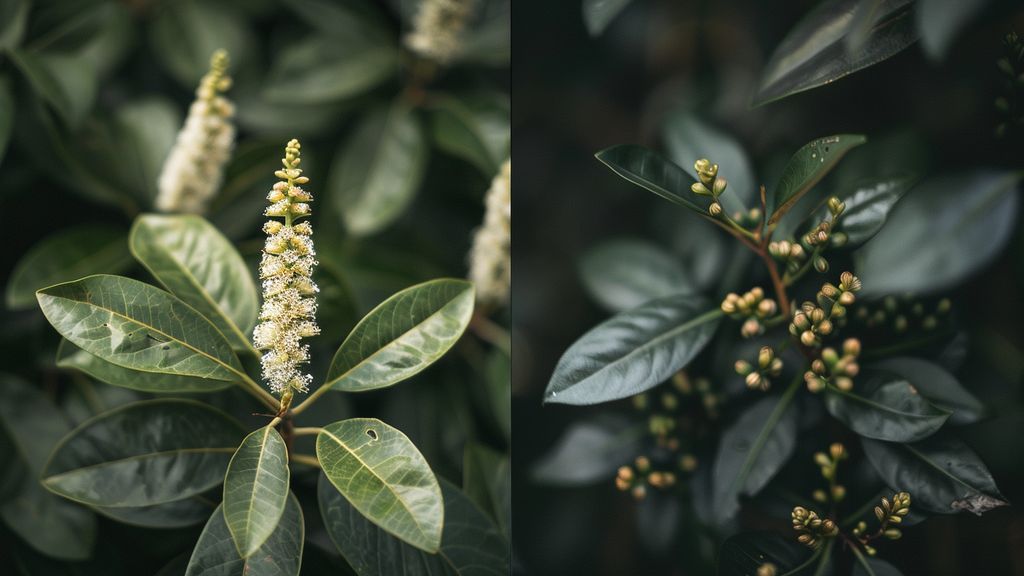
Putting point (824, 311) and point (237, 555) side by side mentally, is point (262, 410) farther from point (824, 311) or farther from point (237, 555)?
point (824, 311)

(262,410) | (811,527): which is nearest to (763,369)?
(811,527)

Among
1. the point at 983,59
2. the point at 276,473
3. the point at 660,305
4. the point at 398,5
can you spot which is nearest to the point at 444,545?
the point at 276,473

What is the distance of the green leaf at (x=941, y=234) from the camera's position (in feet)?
Answer: 2.13

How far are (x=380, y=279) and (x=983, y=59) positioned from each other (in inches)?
28.8

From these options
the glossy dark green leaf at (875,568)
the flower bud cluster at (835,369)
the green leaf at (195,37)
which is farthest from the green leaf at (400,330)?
the green leaf at (195,37)

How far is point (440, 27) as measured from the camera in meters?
0.99

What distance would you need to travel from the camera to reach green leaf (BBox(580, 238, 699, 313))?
82 cm

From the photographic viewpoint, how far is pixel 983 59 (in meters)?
0.65

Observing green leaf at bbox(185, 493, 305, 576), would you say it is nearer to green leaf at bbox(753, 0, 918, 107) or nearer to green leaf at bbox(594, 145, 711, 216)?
green leaf at bbox(594, 145, 711, 216)

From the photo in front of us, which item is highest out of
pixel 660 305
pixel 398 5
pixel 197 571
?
pixel 398 5

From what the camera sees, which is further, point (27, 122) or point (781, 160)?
point (27, 122)

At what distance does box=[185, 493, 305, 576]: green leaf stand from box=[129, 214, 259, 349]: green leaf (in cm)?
19

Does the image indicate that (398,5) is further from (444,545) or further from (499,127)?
(444,545)

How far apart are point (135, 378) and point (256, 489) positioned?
0.23 meters
